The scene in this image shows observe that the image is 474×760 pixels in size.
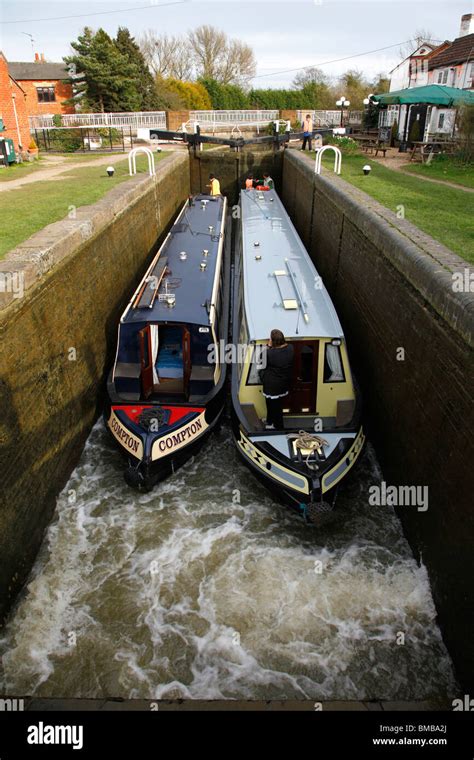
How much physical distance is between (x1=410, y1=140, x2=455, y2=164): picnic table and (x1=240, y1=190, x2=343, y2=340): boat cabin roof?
8244mm

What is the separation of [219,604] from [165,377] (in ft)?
12.6

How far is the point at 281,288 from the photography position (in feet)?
28.0

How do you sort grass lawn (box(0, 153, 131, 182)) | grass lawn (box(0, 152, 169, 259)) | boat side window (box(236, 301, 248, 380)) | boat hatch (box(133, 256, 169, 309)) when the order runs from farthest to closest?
grass lawn (box(0, 153, 131, 182)), grass lawn (box(0, 152, 169, 259)), boat hatch (box(133, 256, 169, 309)), boat side window (box(236, 301, 248, 380))

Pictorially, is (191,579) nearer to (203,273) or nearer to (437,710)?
(437,710)

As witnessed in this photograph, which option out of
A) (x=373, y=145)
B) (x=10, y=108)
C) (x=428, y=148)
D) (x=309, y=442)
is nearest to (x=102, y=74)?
(x=10, y=108)

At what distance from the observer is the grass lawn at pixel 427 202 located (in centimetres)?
814

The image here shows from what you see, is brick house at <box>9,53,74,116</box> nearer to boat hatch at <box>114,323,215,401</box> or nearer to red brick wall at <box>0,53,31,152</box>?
red brick wall at <box>0,53,31,152</box>

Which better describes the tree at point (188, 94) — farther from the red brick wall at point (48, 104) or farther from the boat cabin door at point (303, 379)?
the boat cabin door at point (303, 379)

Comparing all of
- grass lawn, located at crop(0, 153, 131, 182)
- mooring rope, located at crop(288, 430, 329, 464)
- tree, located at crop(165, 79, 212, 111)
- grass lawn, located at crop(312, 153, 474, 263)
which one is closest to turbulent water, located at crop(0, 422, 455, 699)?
mooring rope, located at crop(288, 430, 329, 464)

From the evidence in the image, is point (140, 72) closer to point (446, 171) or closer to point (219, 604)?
point (446, 171)

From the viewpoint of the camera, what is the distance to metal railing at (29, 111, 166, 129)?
29.6m

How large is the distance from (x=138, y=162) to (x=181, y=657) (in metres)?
17.5

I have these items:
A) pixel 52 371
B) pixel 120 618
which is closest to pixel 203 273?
pixel 52 371
